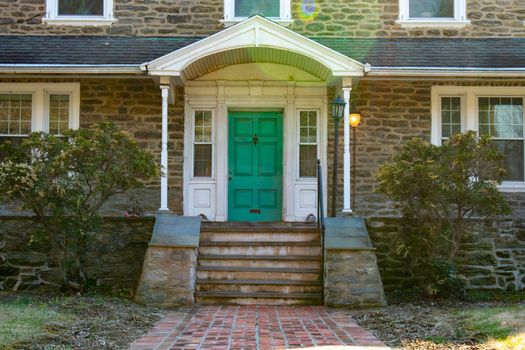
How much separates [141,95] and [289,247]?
428 cm

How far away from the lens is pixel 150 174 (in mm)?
10109

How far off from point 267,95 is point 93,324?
6.77 meters

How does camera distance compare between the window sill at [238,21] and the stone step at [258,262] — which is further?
the window sill at [238,21]

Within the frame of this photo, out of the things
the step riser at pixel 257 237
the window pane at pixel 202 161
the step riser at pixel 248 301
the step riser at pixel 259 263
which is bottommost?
the step riser at pixel 248 301

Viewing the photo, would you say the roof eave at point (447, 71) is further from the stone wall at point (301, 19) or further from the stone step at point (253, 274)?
the stone step at point (253, 274)

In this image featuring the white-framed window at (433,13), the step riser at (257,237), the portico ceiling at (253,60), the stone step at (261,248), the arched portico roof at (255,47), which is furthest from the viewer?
the white-framed window at (433,13)

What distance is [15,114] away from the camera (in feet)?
43.0

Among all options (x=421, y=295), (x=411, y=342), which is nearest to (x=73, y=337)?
(x=411, y=342)

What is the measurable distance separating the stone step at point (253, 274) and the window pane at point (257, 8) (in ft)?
17.8

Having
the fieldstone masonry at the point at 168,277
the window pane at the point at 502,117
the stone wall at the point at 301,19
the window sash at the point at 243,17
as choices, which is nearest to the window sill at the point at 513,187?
the window pane at the point at 502,117

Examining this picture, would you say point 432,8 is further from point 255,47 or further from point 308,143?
point 255,47

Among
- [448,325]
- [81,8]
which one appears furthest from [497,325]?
[81,8]

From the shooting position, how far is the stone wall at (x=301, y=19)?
43.3 feet

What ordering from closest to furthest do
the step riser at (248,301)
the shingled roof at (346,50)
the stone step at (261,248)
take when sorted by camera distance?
the step riser at (248,301) → the stone step at (261,248) → the shingled roof at (346,50)
